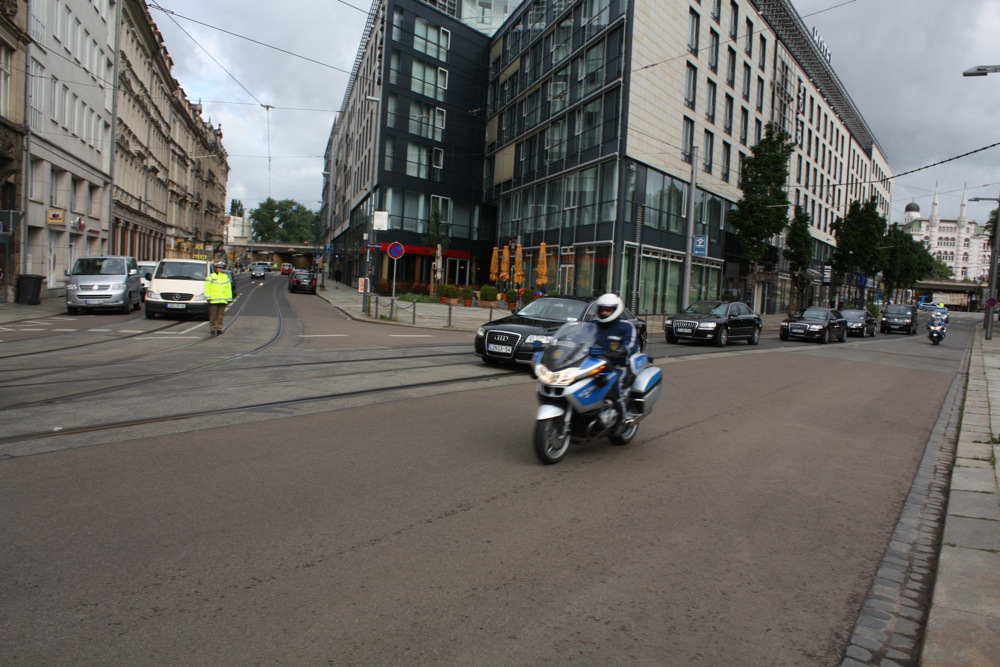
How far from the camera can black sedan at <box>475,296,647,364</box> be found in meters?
12.9

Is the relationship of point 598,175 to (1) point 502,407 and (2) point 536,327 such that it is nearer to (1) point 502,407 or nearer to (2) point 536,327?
(2) point 536,327

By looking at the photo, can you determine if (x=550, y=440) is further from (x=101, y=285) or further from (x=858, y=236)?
(x=858, y=236)

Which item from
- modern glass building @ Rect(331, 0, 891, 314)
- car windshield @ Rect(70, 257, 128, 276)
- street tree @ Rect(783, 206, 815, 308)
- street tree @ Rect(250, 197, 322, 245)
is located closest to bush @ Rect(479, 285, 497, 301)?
modern glass building @ Rect(331, 0, 891, 314)

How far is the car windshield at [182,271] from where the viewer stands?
20969 millimetres

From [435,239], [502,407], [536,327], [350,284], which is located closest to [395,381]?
[502,407]

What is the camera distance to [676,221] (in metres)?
36.4

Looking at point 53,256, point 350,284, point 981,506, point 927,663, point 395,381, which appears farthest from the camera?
point 350,284

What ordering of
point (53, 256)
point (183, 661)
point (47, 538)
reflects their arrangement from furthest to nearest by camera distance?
point (53, 256), point (47, 538), point (183, 661)

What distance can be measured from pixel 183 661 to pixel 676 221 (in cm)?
3599

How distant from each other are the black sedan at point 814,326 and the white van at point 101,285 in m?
24.5

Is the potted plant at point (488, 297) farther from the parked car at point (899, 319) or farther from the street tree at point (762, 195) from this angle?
the parked car at point (899, 319)

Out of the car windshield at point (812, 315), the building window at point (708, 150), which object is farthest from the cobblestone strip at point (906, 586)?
the building window at point (708, 150)

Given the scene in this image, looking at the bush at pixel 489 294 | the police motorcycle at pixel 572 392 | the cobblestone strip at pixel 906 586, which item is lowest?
the cobblestone strip at pixel 906 586

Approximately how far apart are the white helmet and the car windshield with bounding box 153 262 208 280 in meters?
17.9
